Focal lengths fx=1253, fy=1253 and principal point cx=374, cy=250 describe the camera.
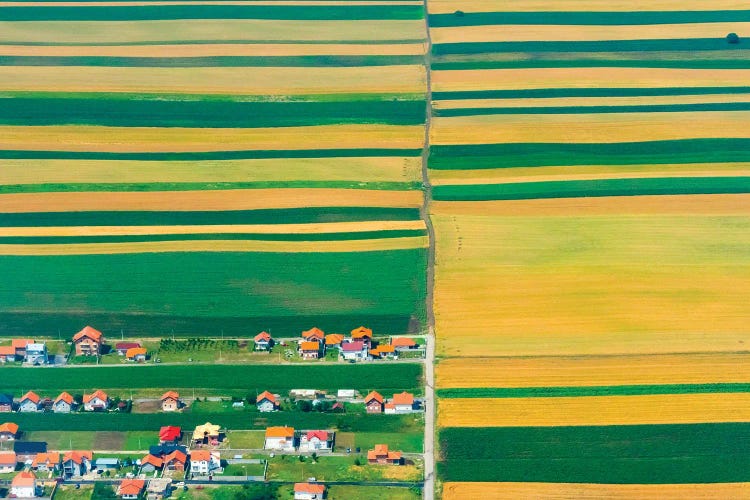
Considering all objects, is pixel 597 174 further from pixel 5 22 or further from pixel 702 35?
pixel 5 22

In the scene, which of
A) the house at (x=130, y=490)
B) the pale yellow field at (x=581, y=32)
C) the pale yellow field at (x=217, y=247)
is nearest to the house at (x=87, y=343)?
the pale yellow field at (x=217, y=247)

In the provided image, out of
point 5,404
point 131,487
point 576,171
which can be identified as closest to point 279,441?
point 131,487

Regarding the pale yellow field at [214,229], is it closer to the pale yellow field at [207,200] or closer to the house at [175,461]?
the pale yellow field at [207,200]

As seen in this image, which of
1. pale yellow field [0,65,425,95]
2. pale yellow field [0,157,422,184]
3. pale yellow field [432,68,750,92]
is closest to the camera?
pale yellow field [0,157,422,184]

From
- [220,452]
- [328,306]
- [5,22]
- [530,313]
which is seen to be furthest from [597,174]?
[5,22]

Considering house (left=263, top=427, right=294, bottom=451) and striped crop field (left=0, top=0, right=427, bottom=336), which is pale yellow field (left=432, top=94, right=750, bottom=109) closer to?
striped crop field (left=0, top=0, right=427, bottom=336)

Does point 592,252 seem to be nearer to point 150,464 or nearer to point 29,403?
point 150,464

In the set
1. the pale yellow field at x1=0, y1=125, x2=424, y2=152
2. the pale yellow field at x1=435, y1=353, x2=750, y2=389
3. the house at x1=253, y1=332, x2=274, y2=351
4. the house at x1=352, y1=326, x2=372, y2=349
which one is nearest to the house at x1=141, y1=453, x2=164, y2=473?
the house at x1=253, y1=332, x2=274, y2=351
